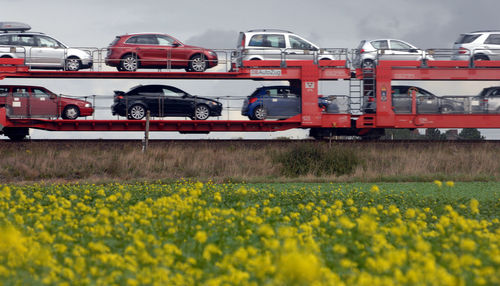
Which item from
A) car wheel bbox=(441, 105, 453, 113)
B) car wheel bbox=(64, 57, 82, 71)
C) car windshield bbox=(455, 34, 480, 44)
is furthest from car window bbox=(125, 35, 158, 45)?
car windshield bbox=(455, 34, 480, 44)

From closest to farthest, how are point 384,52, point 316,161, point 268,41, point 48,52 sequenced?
point 316,161, point 48,52, point 268,41, point 384,52

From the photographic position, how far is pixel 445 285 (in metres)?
4.00

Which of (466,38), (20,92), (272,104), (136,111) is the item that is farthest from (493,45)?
(20,92)

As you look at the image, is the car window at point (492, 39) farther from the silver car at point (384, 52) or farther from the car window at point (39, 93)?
the car window at point (39, 93)

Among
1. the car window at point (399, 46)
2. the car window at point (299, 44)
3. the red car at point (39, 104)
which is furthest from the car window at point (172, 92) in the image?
the car window at point (399, 46)

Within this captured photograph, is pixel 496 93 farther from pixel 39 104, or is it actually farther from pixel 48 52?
pixel 39 104

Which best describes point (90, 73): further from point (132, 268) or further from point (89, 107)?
point (132, 268)

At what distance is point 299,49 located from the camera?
26.0m

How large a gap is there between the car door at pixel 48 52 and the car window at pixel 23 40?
0.16 m

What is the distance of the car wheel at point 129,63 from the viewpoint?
2481 centimetres

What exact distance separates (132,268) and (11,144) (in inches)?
752

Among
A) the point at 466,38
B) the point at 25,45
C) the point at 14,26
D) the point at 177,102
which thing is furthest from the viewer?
the point at 466,38

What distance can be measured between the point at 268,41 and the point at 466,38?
360 inches

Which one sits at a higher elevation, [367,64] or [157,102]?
[367,64]
